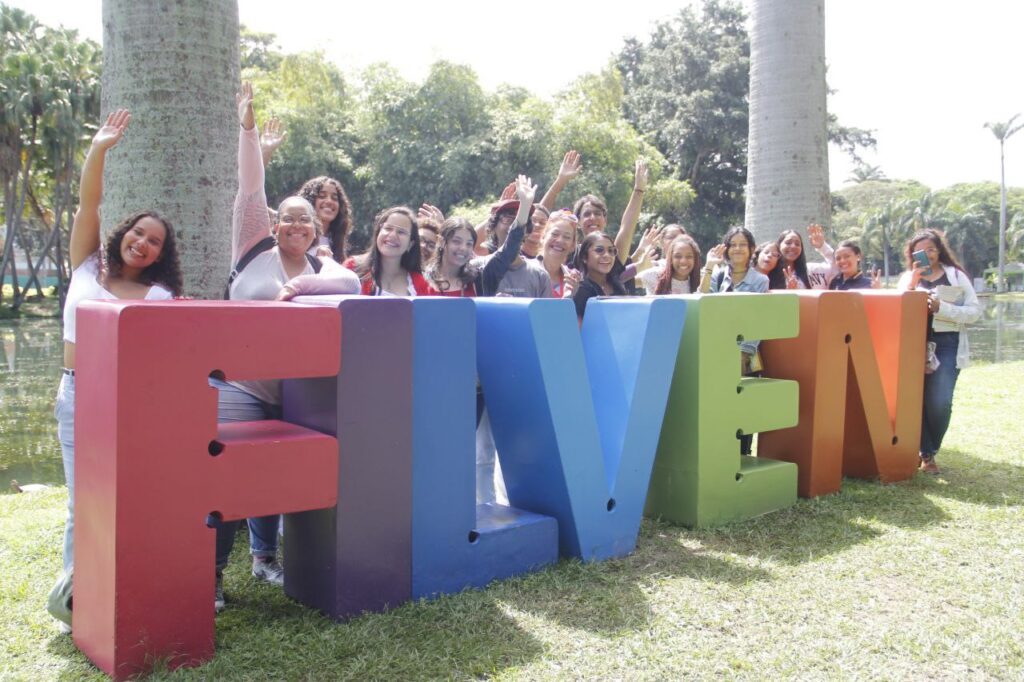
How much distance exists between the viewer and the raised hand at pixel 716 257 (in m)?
6.61

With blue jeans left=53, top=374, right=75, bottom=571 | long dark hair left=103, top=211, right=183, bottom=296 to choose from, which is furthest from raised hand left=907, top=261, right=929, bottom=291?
blue jeans left=53, top=374, right=75, bottom=571

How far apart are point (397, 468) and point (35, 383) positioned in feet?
45.1

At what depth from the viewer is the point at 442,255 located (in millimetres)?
5168


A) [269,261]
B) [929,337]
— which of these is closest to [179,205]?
[269,261]

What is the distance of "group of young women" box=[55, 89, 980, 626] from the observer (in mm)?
3682

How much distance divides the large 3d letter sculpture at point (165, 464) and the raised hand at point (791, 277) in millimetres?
4730

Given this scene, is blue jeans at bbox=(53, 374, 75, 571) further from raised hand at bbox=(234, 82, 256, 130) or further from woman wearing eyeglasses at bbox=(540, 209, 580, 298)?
woman wearing eyeglasses at bbox=(540, 209, 580, 298)

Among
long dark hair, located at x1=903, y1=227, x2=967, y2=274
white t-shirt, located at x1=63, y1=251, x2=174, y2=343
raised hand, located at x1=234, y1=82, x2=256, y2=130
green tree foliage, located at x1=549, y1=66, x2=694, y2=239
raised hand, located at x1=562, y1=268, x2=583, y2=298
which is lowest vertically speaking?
white t-shirt, located at x1=63, y1=251, x2=174, y2=343

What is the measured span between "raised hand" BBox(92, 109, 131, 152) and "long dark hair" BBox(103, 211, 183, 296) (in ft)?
1.37

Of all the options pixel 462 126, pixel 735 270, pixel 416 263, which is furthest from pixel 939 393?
pixel 462 126

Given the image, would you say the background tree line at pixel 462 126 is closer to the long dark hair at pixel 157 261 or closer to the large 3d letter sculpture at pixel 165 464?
the long dark hair at pixel 157 261

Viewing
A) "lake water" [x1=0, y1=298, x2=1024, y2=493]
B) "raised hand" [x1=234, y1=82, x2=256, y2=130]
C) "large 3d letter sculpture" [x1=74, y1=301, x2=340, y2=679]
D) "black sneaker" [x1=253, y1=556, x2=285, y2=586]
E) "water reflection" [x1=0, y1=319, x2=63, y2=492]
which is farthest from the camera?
"lake water" [x1=0, y1=298, x2=1024, y2=493]

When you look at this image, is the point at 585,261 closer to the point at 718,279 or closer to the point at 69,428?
the point at 718,279

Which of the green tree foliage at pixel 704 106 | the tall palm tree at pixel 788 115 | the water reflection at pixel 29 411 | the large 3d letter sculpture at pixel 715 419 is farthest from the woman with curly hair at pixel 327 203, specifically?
the green tree foliage at pixel 704 106
